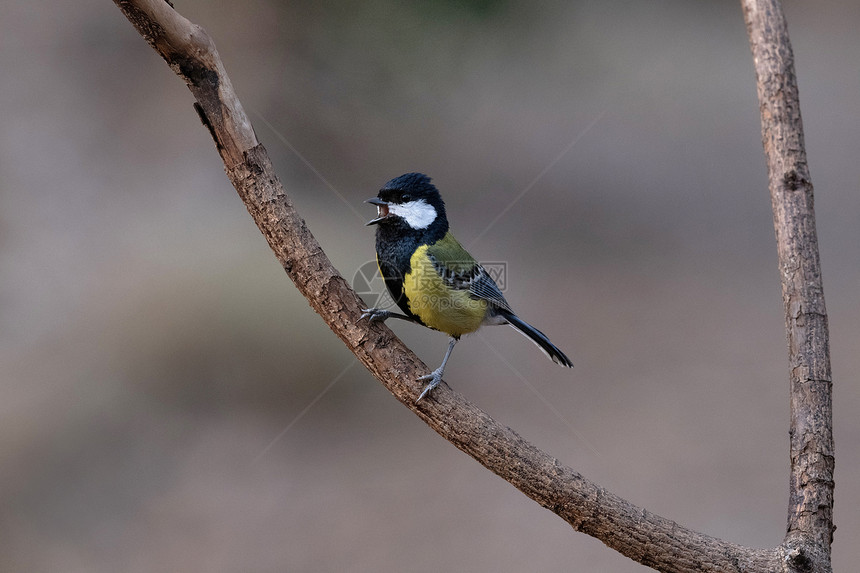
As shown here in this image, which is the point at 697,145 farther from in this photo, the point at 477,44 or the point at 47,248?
the point at 47,248

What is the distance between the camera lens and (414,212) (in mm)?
2107

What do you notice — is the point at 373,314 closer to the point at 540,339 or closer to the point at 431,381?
the point at 431,381

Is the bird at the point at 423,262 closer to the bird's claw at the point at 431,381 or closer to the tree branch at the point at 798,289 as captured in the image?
the bird's claw at the point at 431,381

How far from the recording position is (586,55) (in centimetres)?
580

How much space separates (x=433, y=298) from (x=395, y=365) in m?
0.31

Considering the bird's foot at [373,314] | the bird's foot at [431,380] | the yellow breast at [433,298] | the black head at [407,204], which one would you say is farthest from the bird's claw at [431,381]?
the black head at [407,204]

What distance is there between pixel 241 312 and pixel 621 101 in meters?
3.57

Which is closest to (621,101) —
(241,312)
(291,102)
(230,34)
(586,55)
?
(586,55)

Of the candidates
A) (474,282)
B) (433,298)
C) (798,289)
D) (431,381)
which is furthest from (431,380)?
(798,289)

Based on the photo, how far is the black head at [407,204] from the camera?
209 centimetres

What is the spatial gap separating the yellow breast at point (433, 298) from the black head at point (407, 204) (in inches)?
3.4

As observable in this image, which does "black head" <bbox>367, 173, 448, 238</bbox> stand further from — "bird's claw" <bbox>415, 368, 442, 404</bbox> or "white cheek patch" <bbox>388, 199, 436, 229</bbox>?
"bird's claw" <bbox>415, 368, 442, 404</bbox>

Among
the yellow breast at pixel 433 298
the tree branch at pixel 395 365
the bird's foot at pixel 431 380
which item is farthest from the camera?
the yellow breast at pixel 433 298

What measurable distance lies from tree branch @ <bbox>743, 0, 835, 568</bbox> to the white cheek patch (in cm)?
98
